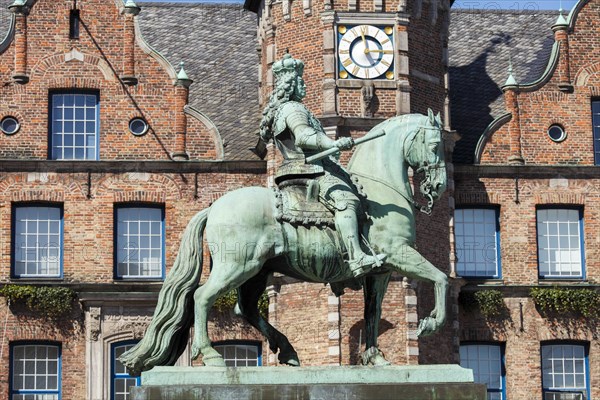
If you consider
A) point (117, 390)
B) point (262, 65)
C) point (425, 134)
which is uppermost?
point (262, 65)

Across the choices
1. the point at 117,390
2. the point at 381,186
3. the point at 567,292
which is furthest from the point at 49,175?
the point at 381,186

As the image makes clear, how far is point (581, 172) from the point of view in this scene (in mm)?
41125

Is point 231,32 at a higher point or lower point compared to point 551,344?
higher

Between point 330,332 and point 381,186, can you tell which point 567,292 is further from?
point 381,186

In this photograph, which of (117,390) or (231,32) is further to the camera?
(231,32)

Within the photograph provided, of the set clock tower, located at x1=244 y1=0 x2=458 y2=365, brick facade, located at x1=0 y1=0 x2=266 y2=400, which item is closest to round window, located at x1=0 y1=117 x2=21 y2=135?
brick facade, located at x1=0 y1=0 x2=266 y2=400

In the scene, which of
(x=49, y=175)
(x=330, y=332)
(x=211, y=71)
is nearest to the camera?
(x=330, y=332)

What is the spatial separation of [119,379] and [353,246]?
62.3 feet

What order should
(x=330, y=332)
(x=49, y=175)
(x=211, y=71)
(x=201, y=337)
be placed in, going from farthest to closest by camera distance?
1. (x=211, y=71)
2. (x=49, y=175)
3. (x=330, y=332)
4. (x=201, y=337)

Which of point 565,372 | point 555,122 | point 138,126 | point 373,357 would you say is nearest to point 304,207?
point 373,357

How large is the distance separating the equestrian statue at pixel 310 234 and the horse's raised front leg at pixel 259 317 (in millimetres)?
17

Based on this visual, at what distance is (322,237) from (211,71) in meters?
23.8

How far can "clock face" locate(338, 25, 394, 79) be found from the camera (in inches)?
1540

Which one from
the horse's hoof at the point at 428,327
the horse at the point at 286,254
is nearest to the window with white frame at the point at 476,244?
the horse at the point at 286,254
